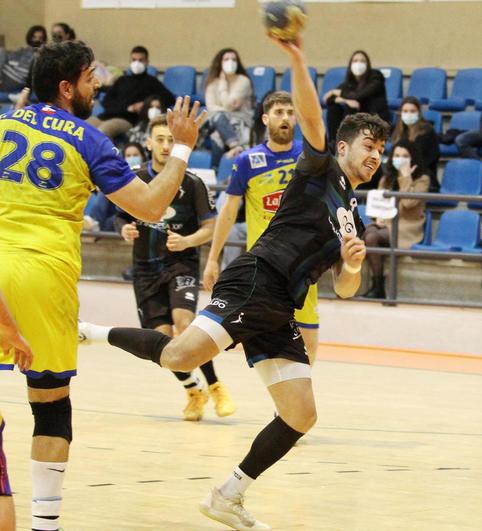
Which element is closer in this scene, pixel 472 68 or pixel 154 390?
pixel 154 390

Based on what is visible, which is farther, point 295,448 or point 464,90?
point 464,90

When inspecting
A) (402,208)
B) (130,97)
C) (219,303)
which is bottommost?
(402,208)

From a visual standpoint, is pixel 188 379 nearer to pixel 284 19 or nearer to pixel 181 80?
pixel 284 19

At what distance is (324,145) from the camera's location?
482cm

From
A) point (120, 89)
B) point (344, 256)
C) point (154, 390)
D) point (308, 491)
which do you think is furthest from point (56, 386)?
point (120, 89)

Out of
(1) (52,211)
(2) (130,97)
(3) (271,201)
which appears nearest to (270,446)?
(1) (52,211)

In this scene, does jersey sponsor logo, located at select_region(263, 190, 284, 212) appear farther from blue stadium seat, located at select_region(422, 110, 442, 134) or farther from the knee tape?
blue stadium seat, located at select_region(422, 110, 442, 134)

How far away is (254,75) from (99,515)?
32.5 ft

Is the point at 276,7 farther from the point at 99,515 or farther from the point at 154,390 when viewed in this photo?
the point at 154,390

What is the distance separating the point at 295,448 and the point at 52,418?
263cm

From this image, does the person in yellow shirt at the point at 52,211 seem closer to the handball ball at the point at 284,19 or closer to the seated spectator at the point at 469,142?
the handball ball at the point at 284,19

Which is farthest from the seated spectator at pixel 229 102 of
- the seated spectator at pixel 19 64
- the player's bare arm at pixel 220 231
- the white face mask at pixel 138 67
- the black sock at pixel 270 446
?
the black sock at pixel 270 446

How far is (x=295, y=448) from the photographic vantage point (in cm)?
652

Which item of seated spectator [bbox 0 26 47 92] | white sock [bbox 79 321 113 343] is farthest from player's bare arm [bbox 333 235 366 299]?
seated spectator [bbox 0 26 47 92]
